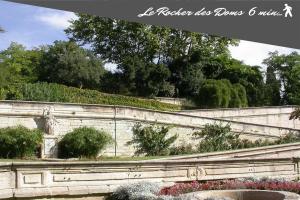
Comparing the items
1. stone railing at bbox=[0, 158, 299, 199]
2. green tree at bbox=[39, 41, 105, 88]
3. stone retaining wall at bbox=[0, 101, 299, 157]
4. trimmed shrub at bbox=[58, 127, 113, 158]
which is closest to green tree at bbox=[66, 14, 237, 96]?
green tree at bbox=[39, 41, 105, 88]

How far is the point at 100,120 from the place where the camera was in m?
25.4

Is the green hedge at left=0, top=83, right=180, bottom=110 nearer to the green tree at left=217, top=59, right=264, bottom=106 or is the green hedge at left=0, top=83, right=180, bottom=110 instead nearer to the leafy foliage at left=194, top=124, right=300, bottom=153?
the leafy foliage at left=194, top=124, right=300, bottom=153

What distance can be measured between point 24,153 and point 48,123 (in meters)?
2.66

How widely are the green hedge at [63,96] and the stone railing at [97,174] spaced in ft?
67.7

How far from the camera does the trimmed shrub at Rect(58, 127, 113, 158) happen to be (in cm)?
2272

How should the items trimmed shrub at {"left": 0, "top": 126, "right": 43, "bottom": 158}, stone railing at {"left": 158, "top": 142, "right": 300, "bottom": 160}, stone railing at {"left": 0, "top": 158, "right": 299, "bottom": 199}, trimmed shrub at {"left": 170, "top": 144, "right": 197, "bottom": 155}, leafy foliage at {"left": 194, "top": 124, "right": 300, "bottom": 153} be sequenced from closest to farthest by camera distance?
stone railing at {"left": 0, "top": 158, "right": 299, "bottom": 199}
trimmed shrub at {"left": 0, "top": 126, "right": 43, "bottom": 158}
stone railing at {"left": 158, "top": 142, "right": 300, "bottom": 160}
trimmed shrub at {"left": 170, "top": 144, "right": 197, "bottom": 155}
leafy foliage at {"left": 194, "top": 124, "right": 300, "bottom": 153}

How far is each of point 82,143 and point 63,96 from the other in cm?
1123

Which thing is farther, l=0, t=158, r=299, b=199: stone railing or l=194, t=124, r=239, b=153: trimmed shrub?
l=194, t=124, r=239, b=153: trimmed shrub

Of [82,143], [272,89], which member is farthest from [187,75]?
[82,143]

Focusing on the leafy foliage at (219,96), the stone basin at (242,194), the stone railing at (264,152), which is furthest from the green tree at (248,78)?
the stone basin at (242,194)

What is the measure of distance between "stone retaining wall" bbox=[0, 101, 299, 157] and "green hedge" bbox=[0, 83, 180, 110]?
269 inches

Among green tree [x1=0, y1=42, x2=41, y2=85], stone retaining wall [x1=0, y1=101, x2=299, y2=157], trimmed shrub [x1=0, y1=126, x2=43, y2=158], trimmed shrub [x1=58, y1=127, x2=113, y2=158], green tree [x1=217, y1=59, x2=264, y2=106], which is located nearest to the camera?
trimmed shrub [x1=0, y1=126, x2=43, y2=158]

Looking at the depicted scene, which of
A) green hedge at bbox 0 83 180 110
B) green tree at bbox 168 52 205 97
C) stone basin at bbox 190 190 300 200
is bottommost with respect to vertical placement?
stone basin at bbox 190 190 300 200

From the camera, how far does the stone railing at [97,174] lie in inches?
373
